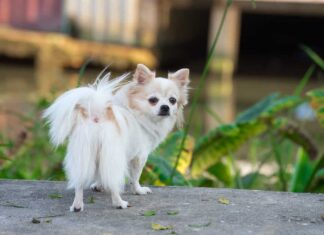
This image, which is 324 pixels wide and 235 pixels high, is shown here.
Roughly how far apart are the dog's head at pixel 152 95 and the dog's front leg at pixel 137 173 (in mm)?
249

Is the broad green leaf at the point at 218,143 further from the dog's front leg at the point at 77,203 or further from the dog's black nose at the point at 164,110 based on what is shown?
the dog's front leg at the point at 77,203

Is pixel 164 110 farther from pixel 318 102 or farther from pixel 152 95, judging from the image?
pixel 318 102

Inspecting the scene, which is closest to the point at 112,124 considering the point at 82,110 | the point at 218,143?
the point at 82,110

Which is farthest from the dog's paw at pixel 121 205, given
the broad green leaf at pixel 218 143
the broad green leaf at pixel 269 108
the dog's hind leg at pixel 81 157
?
the broad green leaf at pixel 269 108

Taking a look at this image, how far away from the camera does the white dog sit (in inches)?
155

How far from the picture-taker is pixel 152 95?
4.23m

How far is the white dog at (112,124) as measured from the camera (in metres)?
3.93

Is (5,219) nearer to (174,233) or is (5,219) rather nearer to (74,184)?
(74,184)

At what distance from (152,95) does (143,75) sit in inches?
4.5

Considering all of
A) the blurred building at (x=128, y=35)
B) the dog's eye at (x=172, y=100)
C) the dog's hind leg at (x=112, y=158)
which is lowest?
the blurred building at (x=128, y=35)

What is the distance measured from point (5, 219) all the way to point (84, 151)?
20.0 inches

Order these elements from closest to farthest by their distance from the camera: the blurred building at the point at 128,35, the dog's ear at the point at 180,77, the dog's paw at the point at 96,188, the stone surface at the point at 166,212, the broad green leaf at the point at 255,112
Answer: the stone surface at the point at 166,212, the dog's ear at the point at 180,77, the dog's paw at the point at 96,188, the broad green leaf at the point at 255,112, the blurred building at the point at 128,35

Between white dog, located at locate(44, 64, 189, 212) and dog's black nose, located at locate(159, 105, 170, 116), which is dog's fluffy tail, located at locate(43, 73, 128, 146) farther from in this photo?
dog's black nose, located at locate(159, 105, 170, 116)

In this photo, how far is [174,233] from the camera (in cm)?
377
